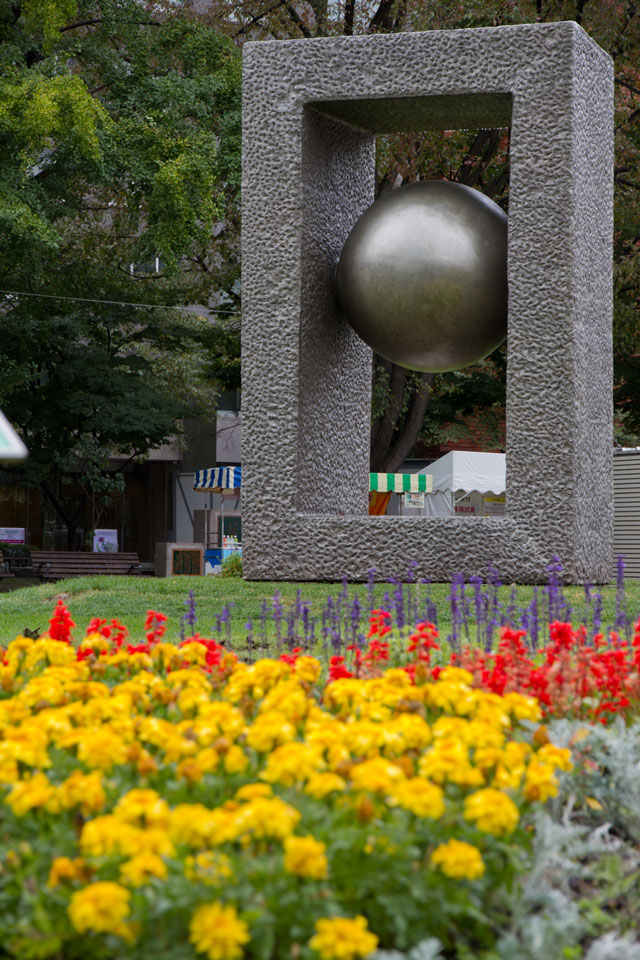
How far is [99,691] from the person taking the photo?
332cm

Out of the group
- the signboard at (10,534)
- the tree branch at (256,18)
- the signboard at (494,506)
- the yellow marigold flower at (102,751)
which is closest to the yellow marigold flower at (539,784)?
the yellow marigold flower at (102,751)

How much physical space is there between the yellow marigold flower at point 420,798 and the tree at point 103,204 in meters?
14.8

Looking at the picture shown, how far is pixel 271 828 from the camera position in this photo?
2141mm

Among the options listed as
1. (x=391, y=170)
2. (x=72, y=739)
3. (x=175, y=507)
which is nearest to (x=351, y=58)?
(x=72, y=739)

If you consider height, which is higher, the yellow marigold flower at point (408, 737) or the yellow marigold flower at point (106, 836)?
the yellow marigold flower at point (408, 737)

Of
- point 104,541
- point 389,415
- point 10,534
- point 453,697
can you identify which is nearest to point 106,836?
point 453,697

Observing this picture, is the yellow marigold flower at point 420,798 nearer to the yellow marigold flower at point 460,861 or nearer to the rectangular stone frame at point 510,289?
the yellow marigold flower at point 460,861

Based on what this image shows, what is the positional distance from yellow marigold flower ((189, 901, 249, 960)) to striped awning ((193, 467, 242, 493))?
21.4m

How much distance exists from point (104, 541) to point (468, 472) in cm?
1187

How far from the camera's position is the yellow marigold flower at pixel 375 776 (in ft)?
7.70

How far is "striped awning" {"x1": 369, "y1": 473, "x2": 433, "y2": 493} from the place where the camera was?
16.0 metres

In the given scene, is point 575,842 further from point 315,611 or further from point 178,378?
point 178,378

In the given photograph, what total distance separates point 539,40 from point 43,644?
→ 5.06m

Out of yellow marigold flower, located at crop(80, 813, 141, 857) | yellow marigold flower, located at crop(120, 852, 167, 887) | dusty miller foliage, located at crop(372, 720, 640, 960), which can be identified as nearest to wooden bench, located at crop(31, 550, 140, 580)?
dusty miller foliage, located at crop(372, 720, 640, 960)
